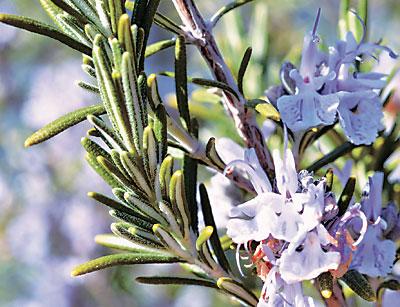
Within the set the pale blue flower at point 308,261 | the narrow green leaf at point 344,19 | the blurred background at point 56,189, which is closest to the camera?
the pale blue flower at point 308,261

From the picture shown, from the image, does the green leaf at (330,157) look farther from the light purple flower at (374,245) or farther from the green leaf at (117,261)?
the green leaf at (117,261)

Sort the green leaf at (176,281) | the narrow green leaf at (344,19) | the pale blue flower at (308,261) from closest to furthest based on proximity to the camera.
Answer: the pale blue flower at (308,261), the green leaf at (176,281), the narrow green leaf at (344,19)

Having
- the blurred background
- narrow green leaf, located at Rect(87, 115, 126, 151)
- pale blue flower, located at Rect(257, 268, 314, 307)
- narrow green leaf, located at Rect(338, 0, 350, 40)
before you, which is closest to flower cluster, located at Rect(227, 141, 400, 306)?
pale blue flower, located at Rect(257, 268, 314, 307)

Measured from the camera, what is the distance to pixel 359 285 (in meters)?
0.65

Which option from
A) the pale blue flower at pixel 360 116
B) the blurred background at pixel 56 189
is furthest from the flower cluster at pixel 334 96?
the blurred background at pixel 56 189

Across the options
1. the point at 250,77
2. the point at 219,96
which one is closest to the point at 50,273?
the point at 250,77

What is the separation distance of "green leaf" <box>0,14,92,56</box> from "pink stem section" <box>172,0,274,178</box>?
99 millimetres

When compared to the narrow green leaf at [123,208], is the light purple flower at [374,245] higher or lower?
lower

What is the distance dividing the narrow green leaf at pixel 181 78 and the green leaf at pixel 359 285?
0.20 m

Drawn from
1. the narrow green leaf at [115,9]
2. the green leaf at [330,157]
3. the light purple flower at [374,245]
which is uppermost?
the narrow green leaf at [115,9]

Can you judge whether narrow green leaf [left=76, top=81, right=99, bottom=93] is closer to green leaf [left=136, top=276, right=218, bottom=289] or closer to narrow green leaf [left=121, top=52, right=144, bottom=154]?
narrow green leaf [left=121, top=52, right=144, bottom=154]

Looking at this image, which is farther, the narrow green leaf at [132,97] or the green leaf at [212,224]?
the green leaf at [212,224]

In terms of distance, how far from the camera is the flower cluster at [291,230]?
0.59 m

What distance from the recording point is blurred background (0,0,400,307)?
216 cm
